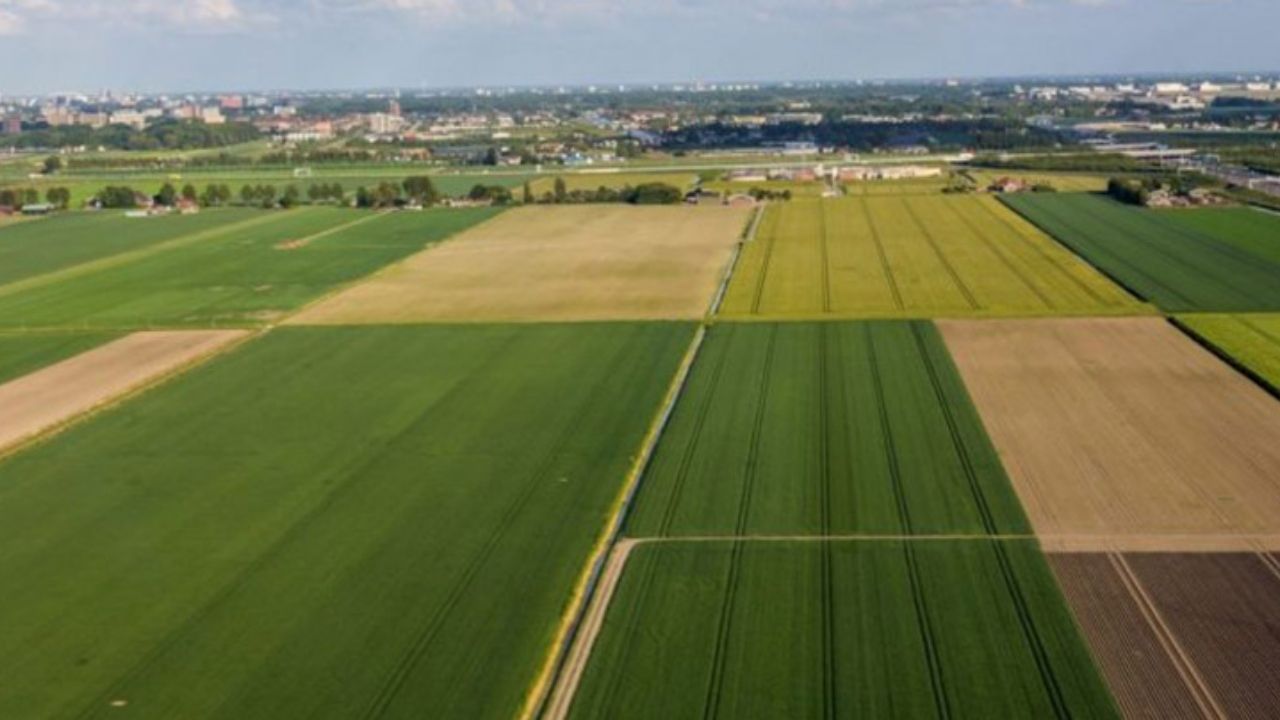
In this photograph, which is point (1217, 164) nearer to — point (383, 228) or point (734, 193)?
point (734, 193)

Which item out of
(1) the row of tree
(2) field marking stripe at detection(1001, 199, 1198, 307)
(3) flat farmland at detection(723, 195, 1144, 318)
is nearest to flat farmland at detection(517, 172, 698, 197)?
(3) flat farmland at detection(723, 195, 1144, 318)

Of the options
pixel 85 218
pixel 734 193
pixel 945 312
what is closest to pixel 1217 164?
pixel 734 193

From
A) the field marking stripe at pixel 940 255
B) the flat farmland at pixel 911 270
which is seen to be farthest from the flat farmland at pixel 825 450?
the field marking stripe at pixel 940 255

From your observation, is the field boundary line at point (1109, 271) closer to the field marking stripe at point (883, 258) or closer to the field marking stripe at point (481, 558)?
the field marking stripe at point (883, 258)

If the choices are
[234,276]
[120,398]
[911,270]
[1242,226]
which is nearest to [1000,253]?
[911,270]

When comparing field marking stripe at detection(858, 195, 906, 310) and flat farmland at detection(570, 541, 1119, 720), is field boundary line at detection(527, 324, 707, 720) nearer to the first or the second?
flat farmland at detection(570, 541, 1119, 720)

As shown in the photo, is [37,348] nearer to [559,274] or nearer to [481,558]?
[559,274]

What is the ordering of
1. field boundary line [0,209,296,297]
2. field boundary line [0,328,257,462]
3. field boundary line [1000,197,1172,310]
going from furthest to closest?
field boundary line [0,209,296,297]
field boundary line [1000,197,1172,310]
field boundary line [0,328,257,462]
